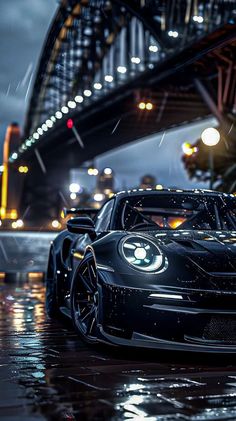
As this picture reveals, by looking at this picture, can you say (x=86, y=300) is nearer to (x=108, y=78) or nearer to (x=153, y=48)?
(x=153, y=48)

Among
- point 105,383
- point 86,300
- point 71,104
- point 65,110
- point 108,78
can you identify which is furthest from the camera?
point 65,110

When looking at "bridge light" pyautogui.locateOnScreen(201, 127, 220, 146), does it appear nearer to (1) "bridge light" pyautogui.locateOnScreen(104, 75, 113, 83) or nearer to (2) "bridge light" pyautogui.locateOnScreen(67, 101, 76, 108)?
(1) "bridge light" pyautogui.locateOnScreen(104, 75, 113, 83)

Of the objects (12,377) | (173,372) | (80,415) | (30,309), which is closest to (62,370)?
(12,377)

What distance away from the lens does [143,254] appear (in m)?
5.16

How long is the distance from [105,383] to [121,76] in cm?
5041

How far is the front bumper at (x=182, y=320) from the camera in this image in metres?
4.79

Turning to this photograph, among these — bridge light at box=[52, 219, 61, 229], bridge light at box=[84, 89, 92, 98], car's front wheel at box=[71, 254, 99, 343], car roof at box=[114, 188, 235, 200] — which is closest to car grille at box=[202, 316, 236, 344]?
car's front wheel at box=[71, 254, 99, 343]

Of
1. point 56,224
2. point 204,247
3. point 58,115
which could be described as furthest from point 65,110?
point 204,247

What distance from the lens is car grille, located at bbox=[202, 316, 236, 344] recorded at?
4809mm

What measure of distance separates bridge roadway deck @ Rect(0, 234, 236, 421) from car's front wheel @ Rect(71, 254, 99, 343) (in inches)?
5.6

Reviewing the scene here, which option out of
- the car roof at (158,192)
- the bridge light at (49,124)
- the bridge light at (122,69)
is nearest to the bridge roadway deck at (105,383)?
the car roof at (158,192)

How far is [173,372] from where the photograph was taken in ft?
15.2

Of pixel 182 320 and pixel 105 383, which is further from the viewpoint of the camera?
pixel 182 320

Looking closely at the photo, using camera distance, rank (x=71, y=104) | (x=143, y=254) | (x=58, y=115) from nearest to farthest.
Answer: (x=143, y=254), (x=71, y=104), (x=58, y=115)
